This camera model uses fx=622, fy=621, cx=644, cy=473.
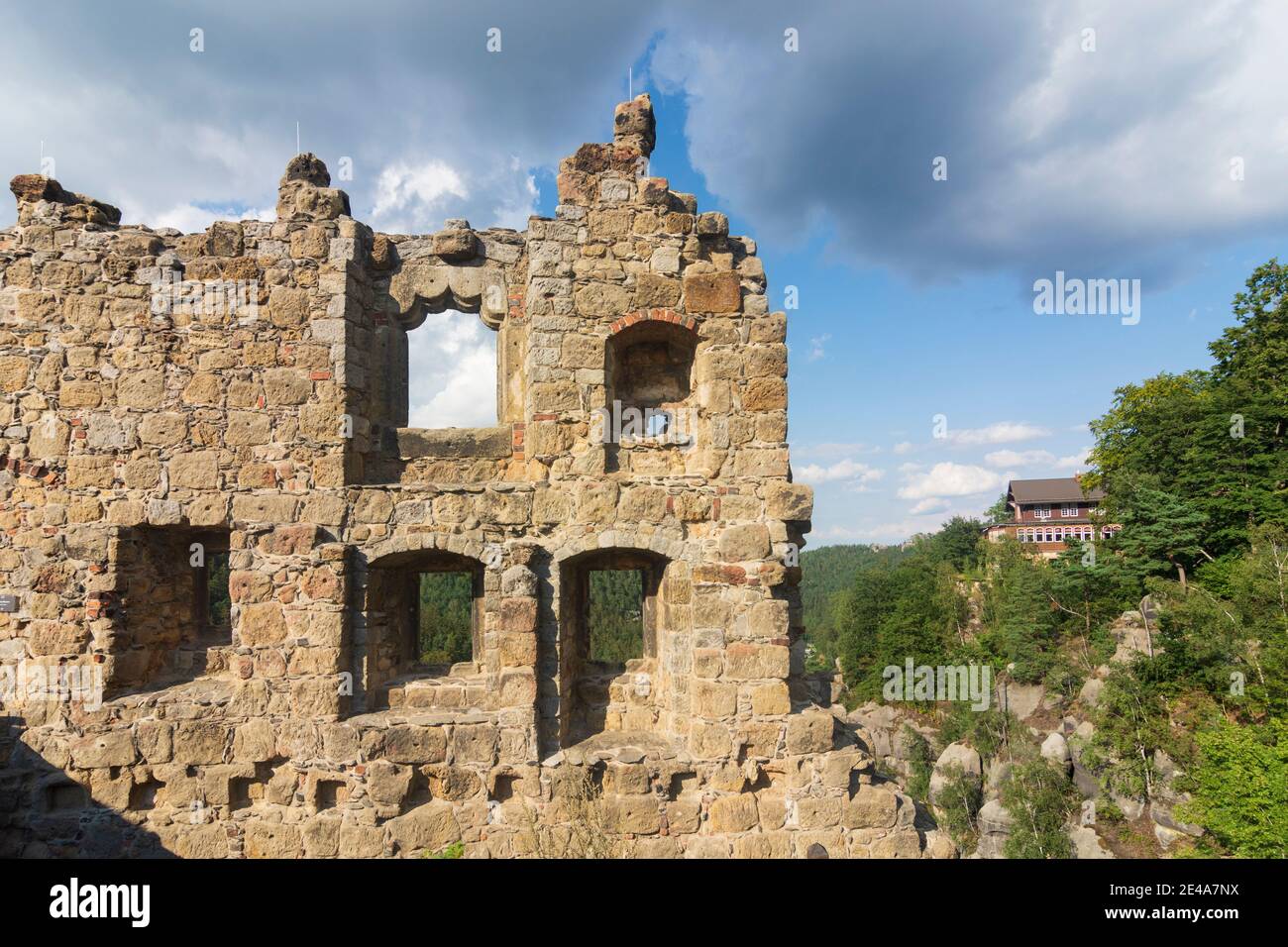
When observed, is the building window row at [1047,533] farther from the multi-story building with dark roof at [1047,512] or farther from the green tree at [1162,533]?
the green tree at [1162,533]

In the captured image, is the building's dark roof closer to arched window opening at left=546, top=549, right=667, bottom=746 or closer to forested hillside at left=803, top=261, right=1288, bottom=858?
forested hillside at left=803, top=261, right=1288, bottom=858

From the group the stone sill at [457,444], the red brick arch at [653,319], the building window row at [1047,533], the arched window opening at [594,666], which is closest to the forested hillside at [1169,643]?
the arched window opening at [594,666]

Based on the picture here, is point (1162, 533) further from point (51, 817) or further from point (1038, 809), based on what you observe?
point (51, 817)

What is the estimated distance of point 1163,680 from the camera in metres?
20.0

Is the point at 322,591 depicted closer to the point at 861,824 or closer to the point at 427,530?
the point at 427,530

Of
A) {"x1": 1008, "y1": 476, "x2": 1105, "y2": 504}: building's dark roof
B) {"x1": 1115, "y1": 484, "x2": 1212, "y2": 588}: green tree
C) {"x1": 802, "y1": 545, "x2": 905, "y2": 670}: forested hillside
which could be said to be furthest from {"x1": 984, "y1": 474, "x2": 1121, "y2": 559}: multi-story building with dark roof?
{"x1": 1115, "y1": 484, "x2": 1212, "y2": 588}: green tree

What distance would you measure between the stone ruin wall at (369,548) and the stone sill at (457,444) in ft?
0.16

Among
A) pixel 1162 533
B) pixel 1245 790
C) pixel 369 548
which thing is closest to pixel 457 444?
pixel 369 548

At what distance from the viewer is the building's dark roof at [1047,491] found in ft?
161

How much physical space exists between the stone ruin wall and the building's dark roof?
51.9 meters

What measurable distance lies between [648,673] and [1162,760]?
2056cm

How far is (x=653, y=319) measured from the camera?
714cm

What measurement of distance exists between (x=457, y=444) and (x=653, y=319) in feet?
9.14

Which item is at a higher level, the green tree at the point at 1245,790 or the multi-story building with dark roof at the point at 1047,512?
the multi-story building with dark roof at the point at 1047,512
